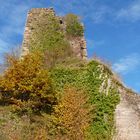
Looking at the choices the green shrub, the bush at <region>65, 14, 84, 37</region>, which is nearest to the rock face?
the green shrub

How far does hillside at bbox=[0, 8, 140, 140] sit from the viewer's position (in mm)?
24156

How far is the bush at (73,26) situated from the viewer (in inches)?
1276

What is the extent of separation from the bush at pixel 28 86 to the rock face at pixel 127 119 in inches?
138

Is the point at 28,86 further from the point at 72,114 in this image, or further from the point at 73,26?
the point at 73,26

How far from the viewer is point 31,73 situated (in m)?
25.9

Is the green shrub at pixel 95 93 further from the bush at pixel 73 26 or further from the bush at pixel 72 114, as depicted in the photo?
the bush at pixel 73 26

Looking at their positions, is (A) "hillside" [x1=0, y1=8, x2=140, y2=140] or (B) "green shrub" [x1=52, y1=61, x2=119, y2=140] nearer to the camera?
(A) "hillside" [x1=0, y1=8, x2=140, y2=140]

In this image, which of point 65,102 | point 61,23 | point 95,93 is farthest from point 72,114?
point 61,23

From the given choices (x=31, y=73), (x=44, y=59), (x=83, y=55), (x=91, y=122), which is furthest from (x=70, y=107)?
(x=83, y=55)

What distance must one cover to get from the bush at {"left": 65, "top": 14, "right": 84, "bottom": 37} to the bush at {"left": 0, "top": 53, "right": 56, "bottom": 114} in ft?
21.4

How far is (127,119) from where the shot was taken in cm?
2534

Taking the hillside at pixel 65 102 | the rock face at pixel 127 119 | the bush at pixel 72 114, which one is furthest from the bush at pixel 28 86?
the rock face at pixel 127 119

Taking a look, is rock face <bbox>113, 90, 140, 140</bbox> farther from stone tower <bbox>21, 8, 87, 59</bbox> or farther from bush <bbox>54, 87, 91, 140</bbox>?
stone tower <bbox>21, 8, 87, 59</bbox>

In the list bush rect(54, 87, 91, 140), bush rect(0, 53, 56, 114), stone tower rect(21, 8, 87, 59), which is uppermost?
stone tower rect(21, 8, 87, 59)
